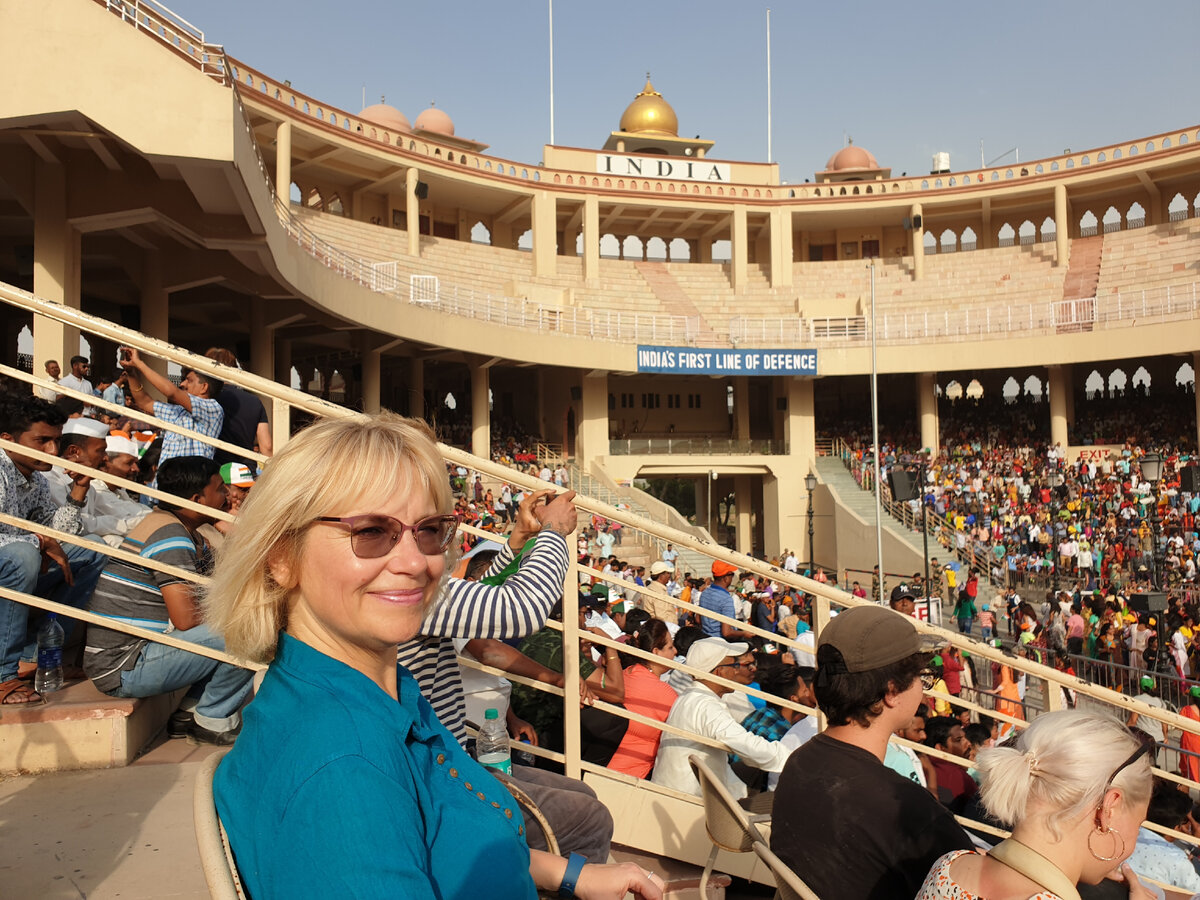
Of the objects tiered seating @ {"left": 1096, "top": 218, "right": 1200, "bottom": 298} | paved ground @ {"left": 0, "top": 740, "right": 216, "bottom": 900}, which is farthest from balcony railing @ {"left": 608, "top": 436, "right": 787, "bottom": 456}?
paved ground @ {"left": 0, "top": 740, "right": 216, "bottom": 900}

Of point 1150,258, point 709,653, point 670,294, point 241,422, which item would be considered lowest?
point 709,653

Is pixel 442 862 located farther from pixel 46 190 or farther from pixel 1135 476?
pixel 1135 476

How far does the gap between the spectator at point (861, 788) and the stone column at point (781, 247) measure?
106 feet

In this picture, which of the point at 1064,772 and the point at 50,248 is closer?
the point at 1064,772

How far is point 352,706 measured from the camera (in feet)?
4.25

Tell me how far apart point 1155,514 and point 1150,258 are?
13493mm

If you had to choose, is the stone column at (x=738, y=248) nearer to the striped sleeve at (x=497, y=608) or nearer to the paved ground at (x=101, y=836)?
the paved ground at (x=101, y=836)

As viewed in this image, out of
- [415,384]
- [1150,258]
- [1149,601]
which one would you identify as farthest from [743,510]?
[1149,601]

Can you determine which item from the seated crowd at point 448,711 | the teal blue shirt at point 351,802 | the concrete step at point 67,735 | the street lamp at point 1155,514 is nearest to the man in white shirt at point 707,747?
the seated crowd at point 448,711

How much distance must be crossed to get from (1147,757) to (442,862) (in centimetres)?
163

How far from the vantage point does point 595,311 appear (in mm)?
30672

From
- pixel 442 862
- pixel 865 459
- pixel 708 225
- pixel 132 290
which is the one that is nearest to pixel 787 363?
pixel 865 459

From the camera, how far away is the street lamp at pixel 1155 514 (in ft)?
58.7

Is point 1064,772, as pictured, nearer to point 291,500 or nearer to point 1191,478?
point 291,500
